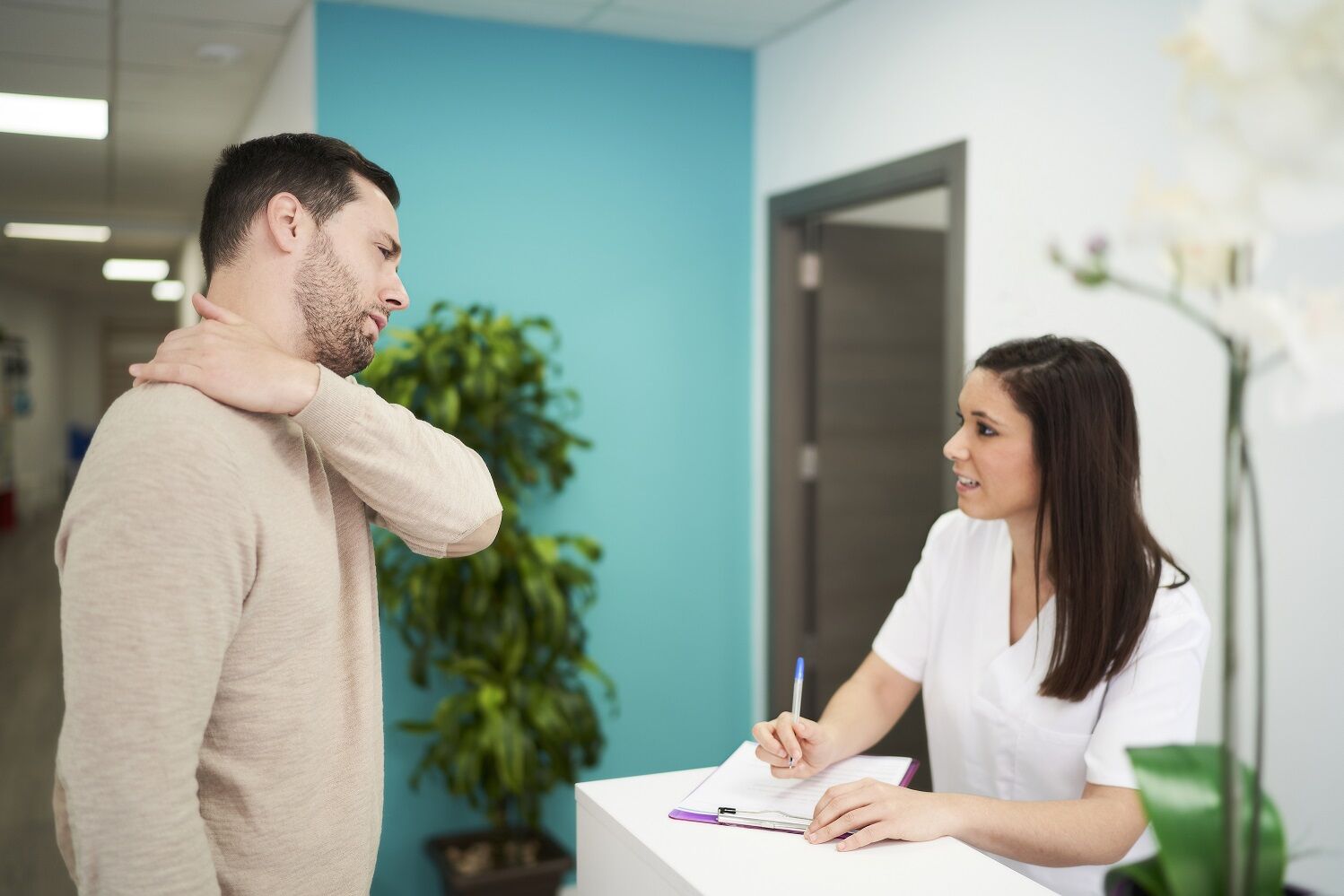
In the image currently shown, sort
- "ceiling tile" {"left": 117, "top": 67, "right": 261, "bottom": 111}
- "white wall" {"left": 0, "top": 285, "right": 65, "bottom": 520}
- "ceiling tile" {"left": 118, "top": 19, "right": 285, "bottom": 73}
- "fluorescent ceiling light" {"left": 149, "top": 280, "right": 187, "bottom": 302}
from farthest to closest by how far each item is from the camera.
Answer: "white wall" {"left": 0, "top": 285, "right": 65, "bottom": 520}
"fluorescent ceiling light" {"left": 149, "top": 280, "right": 187, "bottom": 302}
"ceiling tile" {"left": 117, "top": 67, "right": 261, "bottom": 111}
"ceiling tile" {"left": 118, "top": 19, "right": 285, "bottom": 73}

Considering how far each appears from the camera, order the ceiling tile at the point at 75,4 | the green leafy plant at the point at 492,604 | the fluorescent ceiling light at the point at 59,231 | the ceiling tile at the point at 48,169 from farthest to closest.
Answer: the fluorescent ceiling light at the point at 59,231, the ceiling tile at the point at 48,169, the ceiling tile at the point at 75,4, the green leafy plant at the point at 492,604

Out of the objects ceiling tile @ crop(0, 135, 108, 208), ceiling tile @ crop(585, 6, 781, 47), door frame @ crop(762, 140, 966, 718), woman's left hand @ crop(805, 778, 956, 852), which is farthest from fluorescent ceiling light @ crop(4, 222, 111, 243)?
woman's left hand @ crop(805, 778, 956, 852)

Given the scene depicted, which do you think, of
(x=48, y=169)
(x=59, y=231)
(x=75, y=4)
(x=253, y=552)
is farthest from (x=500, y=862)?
(x=59, y=231)

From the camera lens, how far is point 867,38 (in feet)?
11.4

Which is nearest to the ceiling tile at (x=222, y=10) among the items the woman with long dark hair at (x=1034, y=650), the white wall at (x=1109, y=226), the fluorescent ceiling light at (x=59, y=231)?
the white wall at (x=1109, y=226)

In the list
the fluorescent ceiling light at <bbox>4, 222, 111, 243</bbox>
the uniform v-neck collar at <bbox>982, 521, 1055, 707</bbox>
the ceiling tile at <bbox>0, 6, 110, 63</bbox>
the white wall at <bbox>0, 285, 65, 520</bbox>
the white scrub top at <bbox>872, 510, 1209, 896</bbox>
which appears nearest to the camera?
the white scrub top at <bbox>872, 510, 1209, 896</bbox>

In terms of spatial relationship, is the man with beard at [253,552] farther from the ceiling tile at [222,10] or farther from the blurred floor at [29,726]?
the blurred floor at [29,726]

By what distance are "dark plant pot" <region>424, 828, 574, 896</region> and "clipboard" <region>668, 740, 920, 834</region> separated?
5.68ft

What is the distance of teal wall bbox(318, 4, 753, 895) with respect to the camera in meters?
3.54

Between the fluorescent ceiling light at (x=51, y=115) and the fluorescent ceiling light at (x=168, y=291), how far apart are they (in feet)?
20.2

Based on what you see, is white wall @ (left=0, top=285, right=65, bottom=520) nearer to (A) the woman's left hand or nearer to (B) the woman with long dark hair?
(B) the woman with long dark hair

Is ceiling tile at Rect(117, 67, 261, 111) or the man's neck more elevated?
ceiling tile at Rect(117, 67, 261, 111)

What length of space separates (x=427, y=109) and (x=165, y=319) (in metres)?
14.1

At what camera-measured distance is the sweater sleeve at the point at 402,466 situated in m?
1.33
